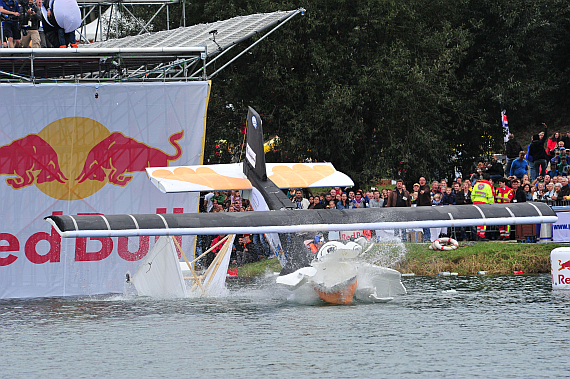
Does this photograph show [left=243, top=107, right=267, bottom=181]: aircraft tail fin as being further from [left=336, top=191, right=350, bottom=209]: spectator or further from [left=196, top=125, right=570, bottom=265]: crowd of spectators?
[left=336, top=191, right=350, bottom=209]: spectator

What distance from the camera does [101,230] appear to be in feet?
40.1

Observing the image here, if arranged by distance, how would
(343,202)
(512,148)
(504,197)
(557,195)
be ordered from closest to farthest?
(557,195) < (504,197) < (343,202) < (512,148)

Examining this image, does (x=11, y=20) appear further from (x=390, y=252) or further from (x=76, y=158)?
(x=390, y=252)

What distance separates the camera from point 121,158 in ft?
55.5

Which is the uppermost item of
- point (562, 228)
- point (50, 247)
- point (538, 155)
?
point (538, 155)

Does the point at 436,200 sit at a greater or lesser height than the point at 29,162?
lesser

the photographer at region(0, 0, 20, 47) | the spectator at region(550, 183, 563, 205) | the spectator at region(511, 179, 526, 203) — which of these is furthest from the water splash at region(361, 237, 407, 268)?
the photographer at region(0, 0, 20, 47)

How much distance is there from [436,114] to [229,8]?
848cm

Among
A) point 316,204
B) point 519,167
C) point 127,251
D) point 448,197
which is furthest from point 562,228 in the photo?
point 127,251

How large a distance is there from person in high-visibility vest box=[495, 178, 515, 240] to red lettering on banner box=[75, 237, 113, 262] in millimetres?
9766

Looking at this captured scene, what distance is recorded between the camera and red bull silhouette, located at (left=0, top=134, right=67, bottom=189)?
16.2 metres

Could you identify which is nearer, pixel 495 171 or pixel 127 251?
pixel 127 251

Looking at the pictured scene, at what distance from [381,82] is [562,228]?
965 cm

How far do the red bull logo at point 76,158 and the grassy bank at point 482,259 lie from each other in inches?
260
